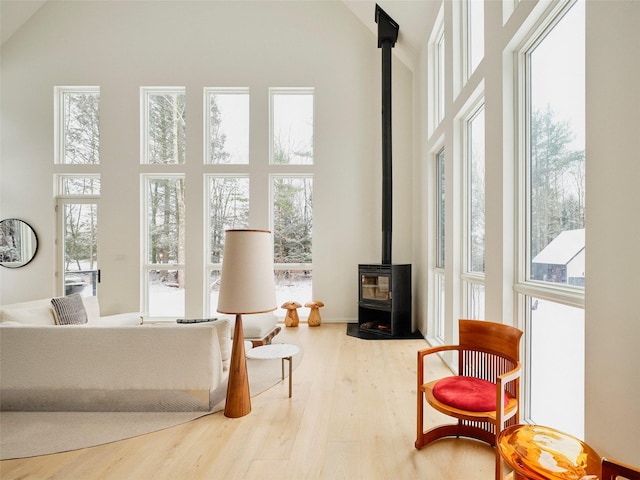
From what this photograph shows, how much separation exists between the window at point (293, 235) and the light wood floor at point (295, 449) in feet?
8.30

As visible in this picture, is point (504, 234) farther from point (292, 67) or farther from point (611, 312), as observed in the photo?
point (292, 67)

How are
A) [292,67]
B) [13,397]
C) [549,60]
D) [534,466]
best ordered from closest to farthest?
[534,466], [549,60], [13,397], [292,67]

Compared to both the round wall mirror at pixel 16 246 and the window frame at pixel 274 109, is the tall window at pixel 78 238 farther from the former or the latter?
the window frame at pixel 274 109

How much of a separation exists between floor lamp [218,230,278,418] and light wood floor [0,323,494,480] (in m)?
0.17

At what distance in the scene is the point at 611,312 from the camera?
119 centimetres

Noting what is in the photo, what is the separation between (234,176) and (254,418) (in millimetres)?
3844

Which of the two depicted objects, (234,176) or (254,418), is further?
(234,176)

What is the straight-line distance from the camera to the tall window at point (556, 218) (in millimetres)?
1521

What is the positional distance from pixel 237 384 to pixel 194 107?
4.52 meters

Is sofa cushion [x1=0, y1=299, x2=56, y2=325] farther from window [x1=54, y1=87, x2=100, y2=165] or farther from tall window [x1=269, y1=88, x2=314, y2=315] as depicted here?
window [x1=54, y1=87, x2=100, y2=165]

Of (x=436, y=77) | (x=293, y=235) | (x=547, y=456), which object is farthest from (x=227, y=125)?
(x=547, y=456)

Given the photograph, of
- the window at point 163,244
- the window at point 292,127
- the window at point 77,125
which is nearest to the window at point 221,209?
the window at point 163,244

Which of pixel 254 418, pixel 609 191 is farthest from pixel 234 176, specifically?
pixel 609 191

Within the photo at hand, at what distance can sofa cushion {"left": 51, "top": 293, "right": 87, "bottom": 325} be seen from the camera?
278 centimetres
